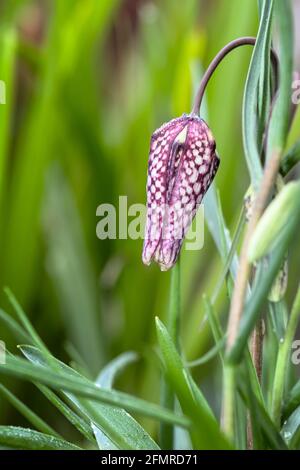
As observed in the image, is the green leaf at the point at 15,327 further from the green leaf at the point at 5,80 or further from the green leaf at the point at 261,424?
the green leaf at the point at 5,80

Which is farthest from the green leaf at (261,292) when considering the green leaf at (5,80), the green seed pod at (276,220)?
the green leaf at (5,80)

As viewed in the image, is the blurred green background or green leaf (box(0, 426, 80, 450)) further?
the blurred green background

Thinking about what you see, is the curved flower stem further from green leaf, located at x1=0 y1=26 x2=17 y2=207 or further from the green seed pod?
green leaf, located at x1=0 y1=26 x2=17 y2=207

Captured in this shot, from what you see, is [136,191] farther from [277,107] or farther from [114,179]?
[277,107]

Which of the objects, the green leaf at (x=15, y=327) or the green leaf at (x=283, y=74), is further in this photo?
the green leaf at (x=15, y=327)

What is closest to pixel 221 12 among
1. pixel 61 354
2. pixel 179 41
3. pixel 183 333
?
pixel 179 41

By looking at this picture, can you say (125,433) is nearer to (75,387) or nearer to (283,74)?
(75,387)

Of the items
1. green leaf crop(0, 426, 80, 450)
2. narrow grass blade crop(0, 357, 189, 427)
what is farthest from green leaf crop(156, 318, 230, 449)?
green leaf crop(0, 426, 80, 450)
